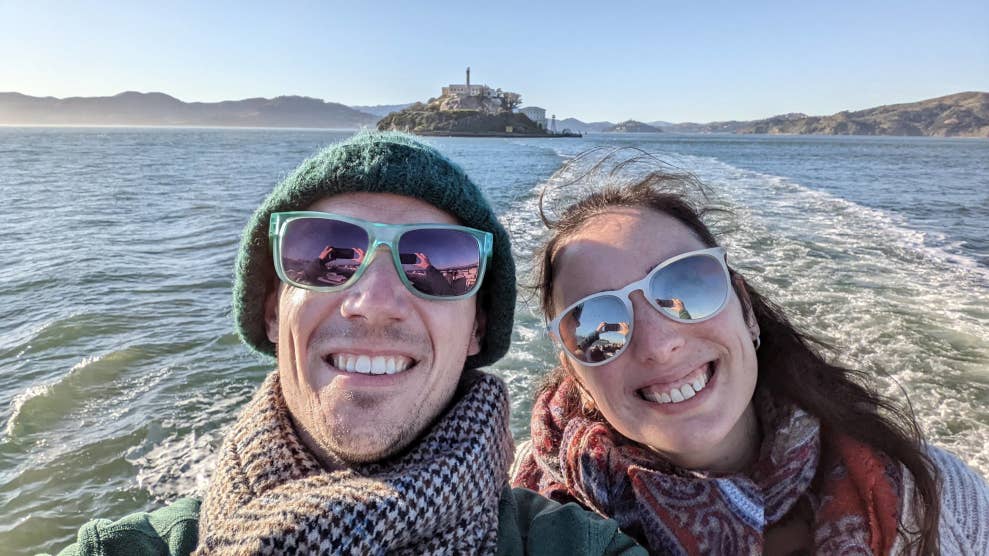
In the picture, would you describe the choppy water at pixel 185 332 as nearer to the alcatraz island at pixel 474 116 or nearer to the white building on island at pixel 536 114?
the alcatraz island at pixel 474 116

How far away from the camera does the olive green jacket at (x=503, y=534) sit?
1.82 metres

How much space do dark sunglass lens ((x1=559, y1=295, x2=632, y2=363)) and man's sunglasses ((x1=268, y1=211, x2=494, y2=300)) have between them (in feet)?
1.81

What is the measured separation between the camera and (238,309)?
2.40 meters

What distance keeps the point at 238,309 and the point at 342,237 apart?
69 centimetres

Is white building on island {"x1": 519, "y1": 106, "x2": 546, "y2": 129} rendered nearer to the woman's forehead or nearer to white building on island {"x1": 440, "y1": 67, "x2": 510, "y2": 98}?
white building on island {"x1": 440, "y1": 67, "x2": 510, "y2": 98}

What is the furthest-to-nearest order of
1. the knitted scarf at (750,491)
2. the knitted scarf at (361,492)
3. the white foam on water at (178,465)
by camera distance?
the white foam on water at (178,465), the knitted scarf at (750,491), the knitted scarf at (361,492)

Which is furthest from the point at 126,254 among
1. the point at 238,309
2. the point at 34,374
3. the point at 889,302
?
the point at 889,302

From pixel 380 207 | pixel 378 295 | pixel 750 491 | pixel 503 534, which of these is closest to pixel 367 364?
pixel 378 295

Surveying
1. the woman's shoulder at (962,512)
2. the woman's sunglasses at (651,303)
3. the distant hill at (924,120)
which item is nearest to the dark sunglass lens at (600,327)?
the woman's sunglasses at (651,303)

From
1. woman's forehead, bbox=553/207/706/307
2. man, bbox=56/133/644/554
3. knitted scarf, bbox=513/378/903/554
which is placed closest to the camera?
man, bbox=56/133/644/554

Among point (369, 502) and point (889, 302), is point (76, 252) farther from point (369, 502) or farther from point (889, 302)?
point (889, 302)

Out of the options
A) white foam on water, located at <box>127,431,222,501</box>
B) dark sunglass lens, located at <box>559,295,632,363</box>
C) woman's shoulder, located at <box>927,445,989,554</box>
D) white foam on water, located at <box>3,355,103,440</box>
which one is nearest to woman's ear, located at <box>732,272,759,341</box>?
dark sunglass lens, located at <box>559,295,632,363</box>

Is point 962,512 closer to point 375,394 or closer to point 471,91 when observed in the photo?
point 375,394

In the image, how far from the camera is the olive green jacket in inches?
71.7
